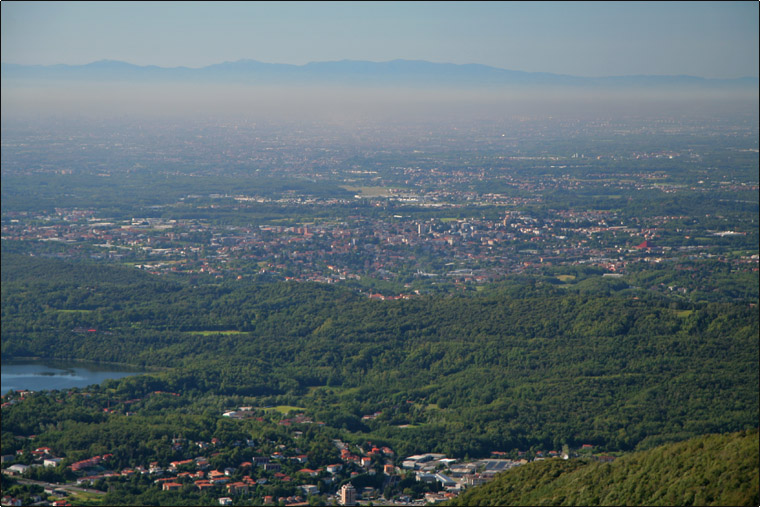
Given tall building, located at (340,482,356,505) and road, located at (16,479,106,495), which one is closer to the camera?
road, located at (16,479,106,495)

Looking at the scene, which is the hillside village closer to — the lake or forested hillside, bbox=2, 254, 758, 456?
forested hillside, bbox=2, 254, 758, 456

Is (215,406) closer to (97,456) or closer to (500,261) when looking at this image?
(97,456)

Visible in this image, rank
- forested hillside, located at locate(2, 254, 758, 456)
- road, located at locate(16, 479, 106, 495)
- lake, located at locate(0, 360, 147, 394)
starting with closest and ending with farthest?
road, located at locate(16, 479, 106, 495) < forested hillside, located at locate(2, 254, 758, 456) < lake, located at locate(0, 360, 147, 394)

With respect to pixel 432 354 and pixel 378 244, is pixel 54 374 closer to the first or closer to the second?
pixel 432 354

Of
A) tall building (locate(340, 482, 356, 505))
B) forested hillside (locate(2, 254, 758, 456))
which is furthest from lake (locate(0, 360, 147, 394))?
tall building (locate(340, 482, 356, 505))

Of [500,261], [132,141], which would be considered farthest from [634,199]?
[132,141]

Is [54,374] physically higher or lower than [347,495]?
lower

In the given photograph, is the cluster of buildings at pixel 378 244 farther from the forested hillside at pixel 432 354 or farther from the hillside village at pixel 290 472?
the hillside village at pixel 290 472

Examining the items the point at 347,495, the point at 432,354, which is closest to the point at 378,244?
the point at 432,354
